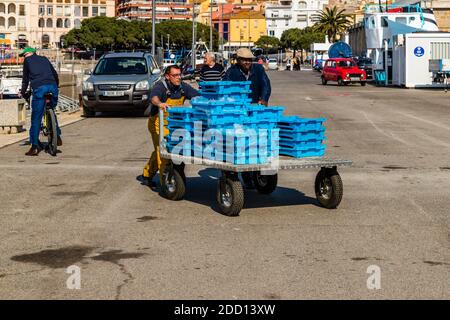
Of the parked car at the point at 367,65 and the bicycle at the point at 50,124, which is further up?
the parked car at the point at 367,65

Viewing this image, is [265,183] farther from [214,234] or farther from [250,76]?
[214,234]

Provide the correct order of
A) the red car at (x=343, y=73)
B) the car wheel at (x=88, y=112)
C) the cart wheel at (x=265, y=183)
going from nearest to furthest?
the cart wheel at (x=265, y=183)
the car wheel at (x=88, y=112)
the red car at (x=343, y=73)

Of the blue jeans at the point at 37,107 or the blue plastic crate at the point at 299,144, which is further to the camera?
the blue jeans at the point at 37,107

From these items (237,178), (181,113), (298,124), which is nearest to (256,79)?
(181,113)

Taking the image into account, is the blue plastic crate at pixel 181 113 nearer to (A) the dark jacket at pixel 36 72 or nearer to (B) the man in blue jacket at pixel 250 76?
(B) the man in blue jacket at pixel 250 76

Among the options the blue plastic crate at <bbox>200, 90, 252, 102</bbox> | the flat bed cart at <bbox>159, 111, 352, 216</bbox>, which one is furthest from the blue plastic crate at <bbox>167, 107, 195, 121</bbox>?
the flat bed cart at <bbox>159, 111, 352, 216</bbox>

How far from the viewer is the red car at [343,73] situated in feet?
190

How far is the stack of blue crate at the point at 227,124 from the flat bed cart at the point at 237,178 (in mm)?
116

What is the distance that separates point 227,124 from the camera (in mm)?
10664

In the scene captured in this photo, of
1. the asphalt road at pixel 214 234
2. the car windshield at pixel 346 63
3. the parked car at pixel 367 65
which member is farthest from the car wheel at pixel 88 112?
the parked car at pixel 367 65

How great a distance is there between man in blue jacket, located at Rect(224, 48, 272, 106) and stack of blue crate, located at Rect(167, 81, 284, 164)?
1.36 meters

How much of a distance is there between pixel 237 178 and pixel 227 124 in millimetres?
646

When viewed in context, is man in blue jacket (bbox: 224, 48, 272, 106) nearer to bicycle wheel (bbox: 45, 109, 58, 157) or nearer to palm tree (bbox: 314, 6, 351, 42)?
bicycle wheel (bbox: 45, 109, 58, 157)
